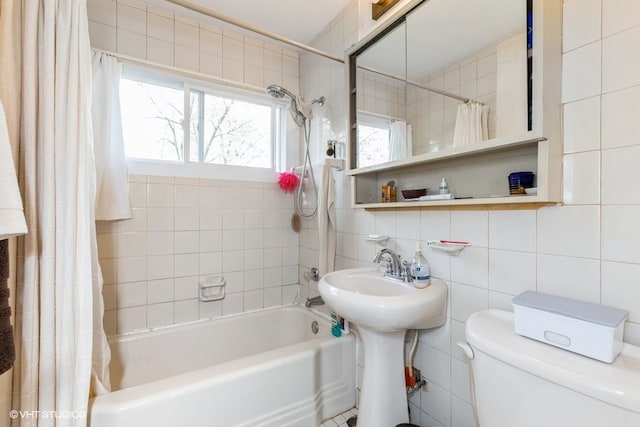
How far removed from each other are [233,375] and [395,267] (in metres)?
0.86

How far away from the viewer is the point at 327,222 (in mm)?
1692

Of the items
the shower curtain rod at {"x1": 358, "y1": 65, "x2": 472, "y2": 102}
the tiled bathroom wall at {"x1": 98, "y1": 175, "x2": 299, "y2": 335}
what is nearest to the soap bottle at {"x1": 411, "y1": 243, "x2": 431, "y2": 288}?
the shower curtain rod at {"x1": 358, "y1": 65, "x2": 472, "y2": 102}

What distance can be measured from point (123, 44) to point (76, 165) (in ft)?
3.72

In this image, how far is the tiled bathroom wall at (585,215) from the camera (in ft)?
2.46

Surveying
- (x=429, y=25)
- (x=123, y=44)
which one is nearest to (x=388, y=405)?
(x=429, y=25)

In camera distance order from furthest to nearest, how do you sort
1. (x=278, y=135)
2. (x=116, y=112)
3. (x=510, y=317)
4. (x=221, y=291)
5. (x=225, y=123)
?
(x=278, y=135)
(x=225, y=123)
(x=221, y=291)
(x=116, y=112)
(x=510, y=317)

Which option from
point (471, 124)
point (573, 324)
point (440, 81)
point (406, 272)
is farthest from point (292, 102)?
point (573, 324)

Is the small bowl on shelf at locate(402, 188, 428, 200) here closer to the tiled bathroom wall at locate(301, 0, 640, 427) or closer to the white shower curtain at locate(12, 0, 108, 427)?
Result: the tiled bathroom wall at locate(301, 0, 640, 427)

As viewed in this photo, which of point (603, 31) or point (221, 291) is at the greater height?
point (603, 31)

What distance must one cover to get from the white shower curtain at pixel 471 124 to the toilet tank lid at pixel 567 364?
66 cm

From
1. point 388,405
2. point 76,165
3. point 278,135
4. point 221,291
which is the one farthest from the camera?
point 278,135

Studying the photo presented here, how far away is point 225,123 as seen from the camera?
2.14m

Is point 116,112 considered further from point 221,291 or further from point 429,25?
point 429,25

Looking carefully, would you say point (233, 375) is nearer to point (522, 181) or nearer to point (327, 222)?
point (327, 222)
